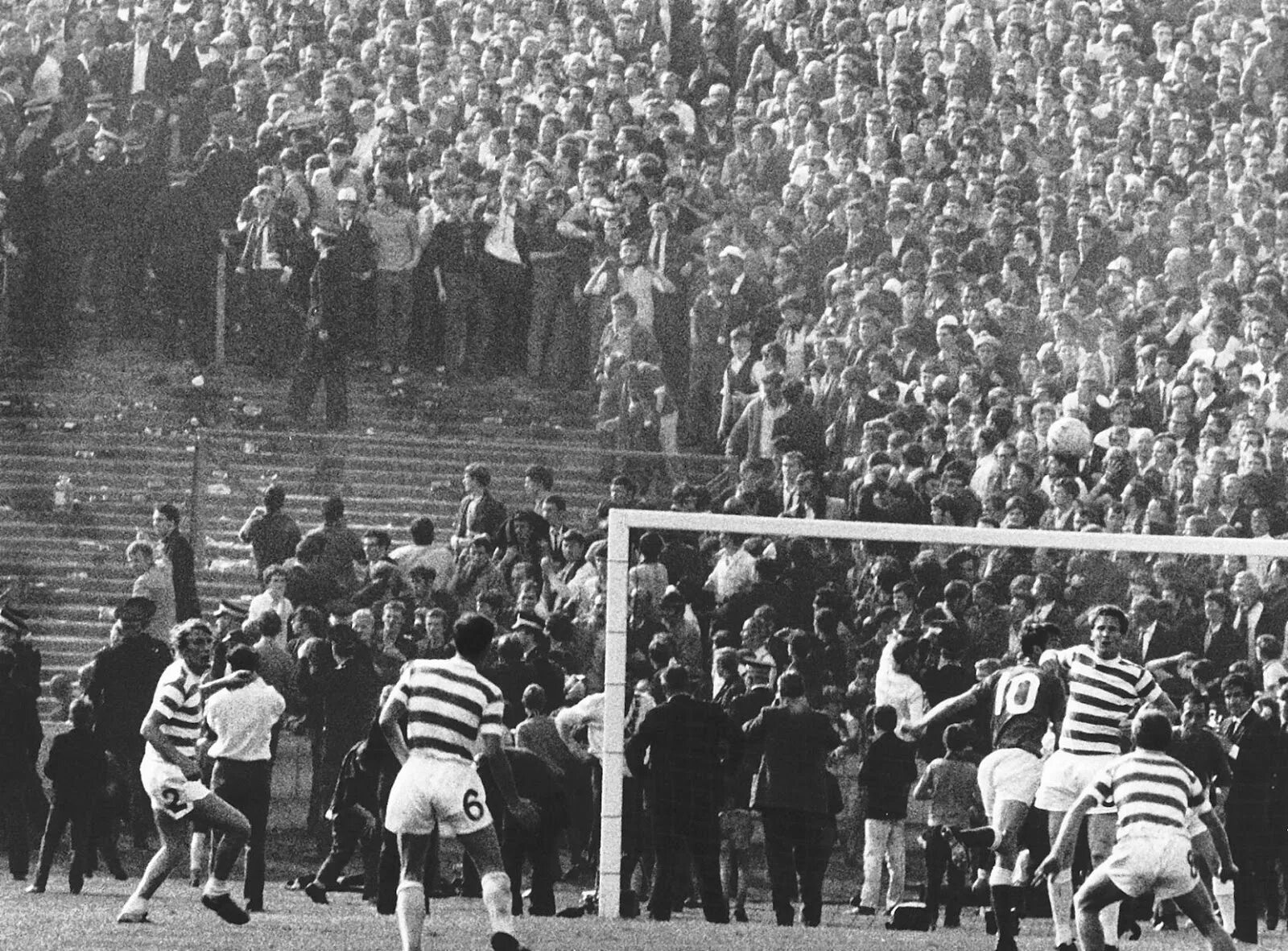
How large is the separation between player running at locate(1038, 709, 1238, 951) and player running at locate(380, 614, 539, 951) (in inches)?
91.3

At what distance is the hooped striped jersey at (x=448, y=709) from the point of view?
8.84 meters

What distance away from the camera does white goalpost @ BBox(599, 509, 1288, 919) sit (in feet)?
39.0

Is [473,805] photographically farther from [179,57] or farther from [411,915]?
[179,57]

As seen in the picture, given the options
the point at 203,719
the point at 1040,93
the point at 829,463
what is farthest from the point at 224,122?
the point at 203,719

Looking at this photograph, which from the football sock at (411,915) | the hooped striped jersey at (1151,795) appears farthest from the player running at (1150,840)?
the football sock at (411,915)

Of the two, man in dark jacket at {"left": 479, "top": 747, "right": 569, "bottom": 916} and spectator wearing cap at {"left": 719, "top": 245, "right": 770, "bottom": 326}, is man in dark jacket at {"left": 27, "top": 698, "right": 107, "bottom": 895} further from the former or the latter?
spectator wearing cap at {"left": 719, "top": 245, "right": 770, "bottom": 326}

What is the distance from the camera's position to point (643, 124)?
68.8ft

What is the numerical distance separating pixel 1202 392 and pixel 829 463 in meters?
3.15

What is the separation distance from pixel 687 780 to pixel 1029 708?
1.95 m

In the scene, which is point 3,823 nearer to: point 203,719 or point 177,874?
point 177,874

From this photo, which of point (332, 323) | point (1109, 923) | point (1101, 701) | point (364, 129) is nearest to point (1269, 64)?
point (364, 129)

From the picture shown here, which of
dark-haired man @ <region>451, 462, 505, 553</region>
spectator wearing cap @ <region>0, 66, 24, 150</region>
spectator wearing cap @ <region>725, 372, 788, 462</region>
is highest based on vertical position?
spectator wearing cap @ <region>0, 66, 24, 150</region>

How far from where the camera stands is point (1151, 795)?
8.98 m

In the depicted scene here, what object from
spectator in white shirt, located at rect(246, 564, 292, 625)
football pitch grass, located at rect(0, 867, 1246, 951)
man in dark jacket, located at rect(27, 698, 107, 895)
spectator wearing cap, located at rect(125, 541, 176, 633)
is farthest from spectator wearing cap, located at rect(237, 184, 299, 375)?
football pitch grass, located at rect(0, 867, 1246, 951)
